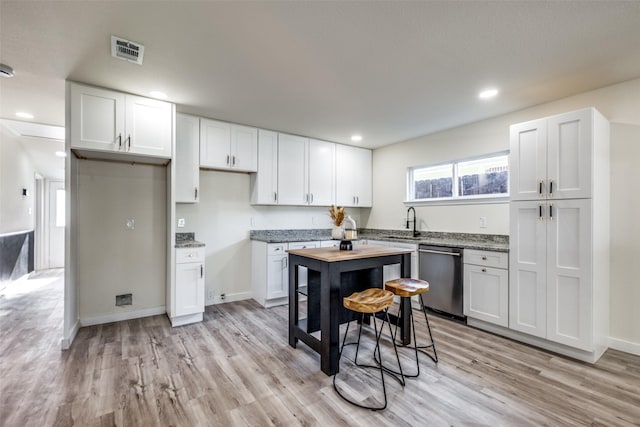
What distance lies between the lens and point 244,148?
4004 mm

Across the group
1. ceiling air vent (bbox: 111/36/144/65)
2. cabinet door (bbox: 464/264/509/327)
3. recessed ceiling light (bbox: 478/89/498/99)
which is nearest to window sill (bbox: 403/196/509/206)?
cabinet door (bbox: 464/264/509/327)

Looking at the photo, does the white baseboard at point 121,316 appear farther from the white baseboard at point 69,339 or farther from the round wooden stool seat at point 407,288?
the round wooden stool seat at point 407,288

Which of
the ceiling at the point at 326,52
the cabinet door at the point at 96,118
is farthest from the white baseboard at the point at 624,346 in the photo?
the cabinet door at the point at 96,118

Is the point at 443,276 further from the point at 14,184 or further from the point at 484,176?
the point at 14,184

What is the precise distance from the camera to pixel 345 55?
224 centimetres

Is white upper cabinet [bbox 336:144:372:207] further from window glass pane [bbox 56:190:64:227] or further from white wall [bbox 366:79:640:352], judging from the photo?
window glass pane [bbox 56:190:64:227]

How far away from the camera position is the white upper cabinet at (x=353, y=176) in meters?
4.94

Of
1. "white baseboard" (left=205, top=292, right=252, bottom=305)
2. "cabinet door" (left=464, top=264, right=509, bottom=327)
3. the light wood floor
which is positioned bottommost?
the light wood floor

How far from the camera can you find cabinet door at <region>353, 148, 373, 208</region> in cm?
513

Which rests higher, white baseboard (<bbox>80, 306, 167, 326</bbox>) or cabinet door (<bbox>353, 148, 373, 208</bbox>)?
cabinet door (<bbox>353, 148, 373, 208</bbox>)

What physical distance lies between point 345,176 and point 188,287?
296 cm

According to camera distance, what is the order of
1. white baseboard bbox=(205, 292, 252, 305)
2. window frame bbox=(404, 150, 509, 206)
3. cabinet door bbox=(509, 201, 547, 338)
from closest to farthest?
cabinet door bbox=(509, 201, 547, 338)
window frame bbox=(404, 150, 509, 206)
white baseboard bbox=(205, 292, 252, 305)

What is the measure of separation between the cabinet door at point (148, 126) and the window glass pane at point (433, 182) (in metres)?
3.51

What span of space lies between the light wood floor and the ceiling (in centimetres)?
245
